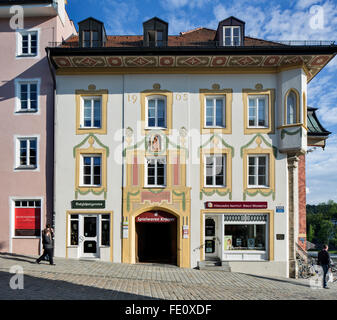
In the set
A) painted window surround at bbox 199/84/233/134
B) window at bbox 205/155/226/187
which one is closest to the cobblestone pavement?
window at bbox 205/155/226/187

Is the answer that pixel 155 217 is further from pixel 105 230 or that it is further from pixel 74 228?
pixel 74 228

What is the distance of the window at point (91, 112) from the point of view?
50.5 feet

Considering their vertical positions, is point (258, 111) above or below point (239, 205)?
above

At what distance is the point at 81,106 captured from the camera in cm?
1534

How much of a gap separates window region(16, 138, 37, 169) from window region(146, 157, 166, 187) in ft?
18.9

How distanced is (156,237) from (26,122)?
8886 millimetres

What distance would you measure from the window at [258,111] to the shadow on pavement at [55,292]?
386 inches

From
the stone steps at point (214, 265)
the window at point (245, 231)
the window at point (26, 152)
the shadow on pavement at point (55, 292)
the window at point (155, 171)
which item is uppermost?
the window at point (26, 152)

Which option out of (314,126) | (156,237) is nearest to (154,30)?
(156,237)

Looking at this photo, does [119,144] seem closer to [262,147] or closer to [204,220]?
[204,220]

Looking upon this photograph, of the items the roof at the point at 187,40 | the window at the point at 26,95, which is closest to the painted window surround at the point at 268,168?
the roof at the point at 187,40

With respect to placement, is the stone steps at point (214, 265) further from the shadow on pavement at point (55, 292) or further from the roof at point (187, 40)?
the roof at point (187, 40)

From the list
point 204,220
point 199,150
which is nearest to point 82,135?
point 199,150
